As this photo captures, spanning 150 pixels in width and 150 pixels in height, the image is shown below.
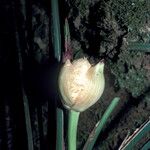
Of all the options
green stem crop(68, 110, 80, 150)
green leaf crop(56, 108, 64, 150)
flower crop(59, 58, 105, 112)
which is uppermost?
flower crop(59, 58, 105, 112)

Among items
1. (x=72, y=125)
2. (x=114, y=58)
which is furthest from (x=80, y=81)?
(x=114, y=58)

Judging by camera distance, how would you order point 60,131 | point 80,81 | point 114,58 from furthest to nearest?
1. point 114,58
2. point 60,131
3. point 80,81

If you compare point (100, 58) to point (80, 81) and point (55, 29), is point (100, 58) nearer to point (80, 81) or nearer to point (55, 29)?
point (55, 29)

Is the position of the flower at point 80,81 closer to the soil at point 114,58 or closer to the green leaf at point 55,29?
the green leaf at point 55,29

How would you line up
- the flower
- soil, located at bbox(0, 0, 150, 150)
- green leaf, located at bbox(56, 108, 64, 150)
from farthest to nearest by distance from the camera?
soil, located at bbox(0, 0, 150, 150) → green leaf, located at bbox(56, 108, 64, 150) → the flower

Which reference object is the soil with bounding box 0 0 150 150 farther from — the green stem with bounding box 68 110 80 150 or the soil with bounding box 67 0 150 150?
the green stem with bounding box 68 110 80 150

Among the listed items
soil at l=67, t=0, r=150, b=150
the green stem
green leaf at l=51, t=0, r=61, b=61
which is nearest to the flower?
the green stem

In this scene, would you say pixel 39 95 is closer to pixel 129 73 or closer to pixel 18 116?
pixel 18 116

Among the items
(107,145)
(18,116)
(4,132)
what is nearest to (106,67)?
(107,145)

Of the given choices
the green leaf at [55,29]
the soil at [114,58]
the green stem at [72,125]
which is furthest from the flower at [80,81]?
the soil at [114,58]
